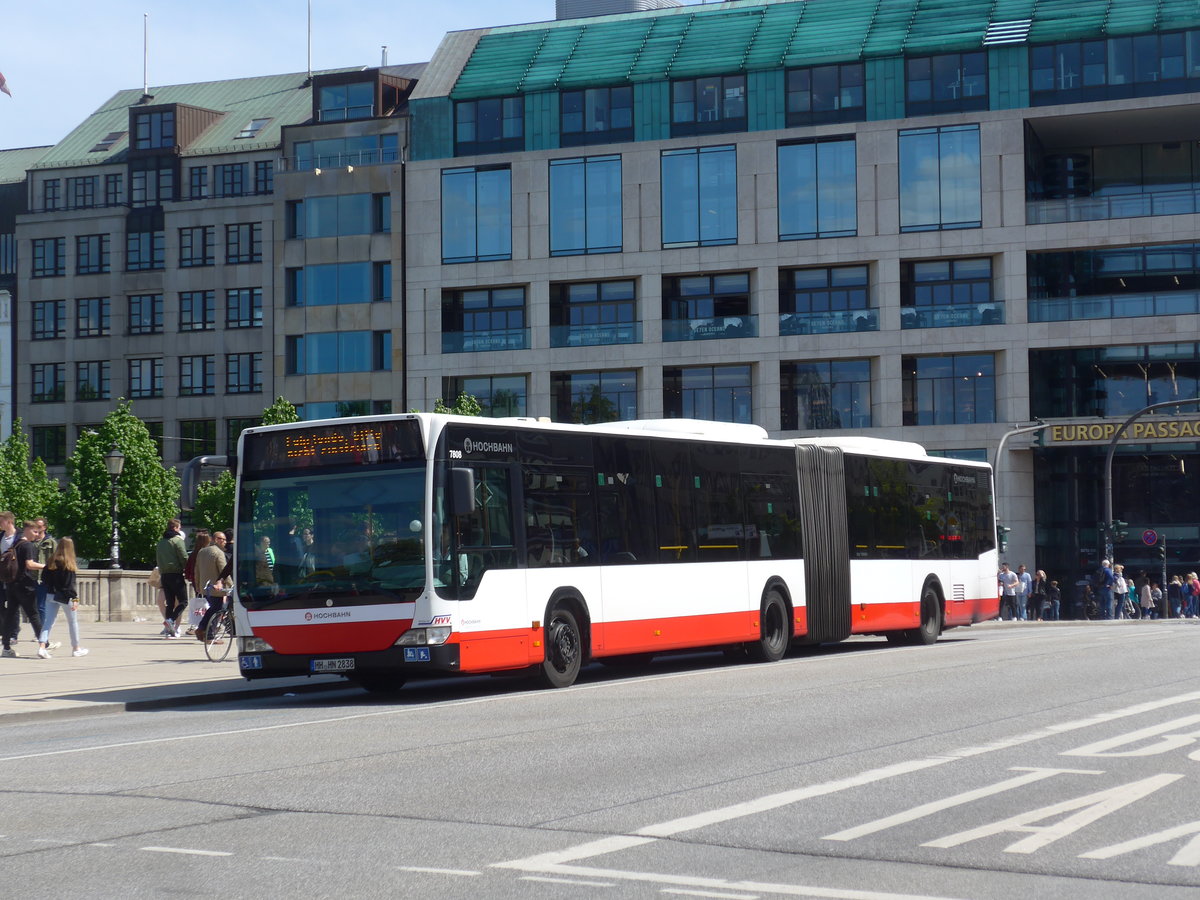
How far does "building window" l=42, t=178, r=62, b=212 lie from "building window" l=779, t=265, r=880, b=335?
43.3m

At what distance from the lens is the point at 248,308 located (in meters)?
81.4

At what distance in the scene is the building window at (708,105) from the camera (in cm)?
6038

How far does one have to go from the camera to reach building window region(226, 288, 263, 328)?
81.4m

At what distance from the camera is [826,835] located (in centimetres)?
802

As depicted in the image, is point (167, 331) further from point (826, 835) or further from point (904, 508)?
point (826, 835)

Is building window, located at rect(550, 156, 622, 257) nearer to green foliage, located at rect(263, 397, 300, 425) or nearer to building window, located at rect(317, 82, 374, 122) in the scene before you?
green foliage, located at rect(263, 397, 300, 425)

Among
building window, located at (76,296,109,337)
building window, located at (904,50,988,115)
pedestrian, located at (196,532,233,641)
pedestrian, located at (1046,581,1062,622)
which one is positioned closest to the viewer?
pedestrian, located at (196,532,233,641)

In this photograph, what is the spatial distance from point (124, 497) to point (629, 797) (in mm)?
65044

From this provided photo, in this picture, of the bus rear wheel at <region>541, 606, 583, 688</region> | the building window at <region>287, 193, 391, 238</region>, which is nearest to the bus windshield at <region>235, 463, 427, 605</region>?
the bus rear wheel at <region>541, 606, 583, 688</region>

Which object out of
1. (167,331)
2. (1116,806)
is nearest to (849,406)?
(167,331)

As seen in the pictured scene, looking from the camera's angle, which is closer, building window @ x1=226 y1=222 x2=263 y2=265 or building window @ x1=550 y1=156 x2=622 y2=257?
building window @ x1=550 y1=156 x2=622 y2=257

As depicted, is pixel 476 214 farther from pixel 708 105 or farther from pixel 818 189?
pixel 818 189

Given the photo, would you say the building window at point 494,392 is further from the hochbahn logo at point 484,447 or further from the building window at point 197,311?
the hochbahn logo at point 484,447

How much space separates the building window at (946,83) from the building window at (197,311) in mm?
37883
